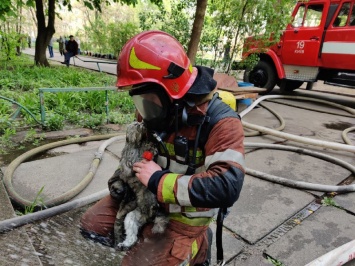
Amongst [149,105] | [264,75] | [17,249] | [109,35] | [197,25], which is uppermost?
[109,35]

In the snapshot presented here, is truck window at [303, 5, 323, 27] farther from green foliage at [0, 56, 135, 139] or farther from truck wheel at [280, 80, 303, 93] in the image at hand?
green foliage at [0, 56, 135, 139]

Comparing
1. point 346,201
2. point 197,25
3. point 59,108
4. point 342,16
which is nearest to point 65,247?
point 346,201

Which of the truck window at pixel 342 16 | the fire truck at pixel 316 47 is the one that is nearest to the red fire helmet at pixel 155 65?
the fire truck at pixel 316 47

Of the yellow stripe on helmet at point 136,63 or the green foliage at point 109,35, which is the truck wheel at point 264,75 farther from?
the green foliage at point 109,35

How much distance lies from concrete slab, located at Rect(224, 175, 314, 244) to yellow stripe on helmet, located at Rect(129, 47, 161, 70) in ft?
5.08

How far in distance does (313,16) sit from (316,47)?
0.98 metres

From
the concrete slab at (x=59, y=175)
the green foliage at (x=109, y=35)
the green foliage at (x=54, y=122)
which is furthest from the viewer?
the green foliage at (x=109, y=35)

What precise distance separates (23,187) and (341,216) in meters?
2.99

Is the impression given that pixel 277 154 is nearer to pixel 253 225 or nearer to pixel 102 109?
pixel 253 225

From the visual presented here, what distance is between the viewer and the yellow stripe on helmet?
1.39m

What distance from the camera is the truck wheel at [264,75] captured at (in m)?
8.25

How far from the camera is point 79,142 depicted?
12.5 ft

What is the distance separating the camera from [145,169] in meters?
1.42

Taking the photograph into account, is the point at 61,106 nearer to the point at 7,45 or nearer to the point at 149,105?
the point at 149,105
